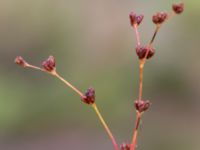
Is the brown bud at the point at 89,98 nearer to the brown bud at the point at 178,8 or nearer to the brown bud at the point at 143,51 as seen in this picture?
the brown bud at the point at 143,51

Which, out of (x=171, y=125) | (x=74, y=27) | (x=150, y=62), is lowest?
(x=171, y=125)

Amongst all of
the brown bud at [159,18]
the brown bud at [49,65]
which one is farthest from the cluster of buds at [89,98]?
the brown bud at [159,18]

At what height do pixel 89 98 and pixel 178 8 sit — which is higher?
pixel 178 8

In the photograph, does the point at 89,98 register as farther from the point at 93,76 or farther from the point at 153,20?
the point at 93,76

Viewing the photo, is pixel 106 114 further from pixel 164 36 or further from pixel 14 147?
pixel 164 36

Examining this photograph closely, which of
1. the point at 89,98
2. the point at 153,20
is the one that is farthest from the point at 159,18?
the point at 89,98

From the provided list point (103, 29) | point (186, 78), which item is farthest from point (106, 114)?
point (103, 29)

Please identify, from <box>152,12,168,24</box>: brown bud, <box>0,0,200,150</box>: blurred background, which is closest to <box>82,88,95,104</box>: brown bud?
<box>152,12,168,24</box>: brown bud

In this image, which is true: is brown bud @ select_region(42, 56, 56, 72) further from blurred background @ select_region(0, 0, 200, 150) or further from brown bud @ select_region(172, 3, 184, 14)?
blurred background @ select_region(0, 0, 200, 150)
